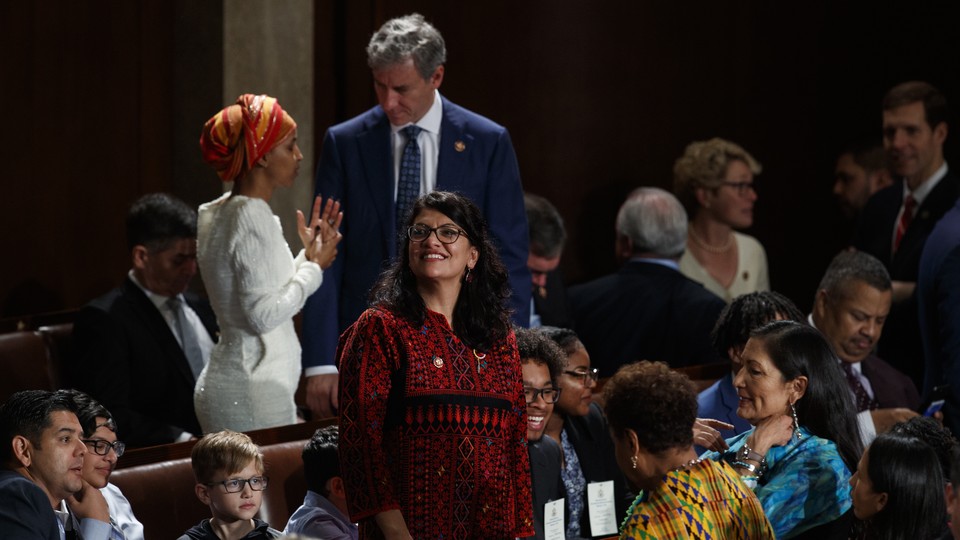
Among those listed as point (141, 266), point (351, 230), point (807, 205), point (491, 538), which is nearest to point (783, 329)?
point (491, 538)

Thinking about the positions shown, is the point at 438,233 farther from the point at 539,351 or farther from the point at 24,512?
the point at 24,512

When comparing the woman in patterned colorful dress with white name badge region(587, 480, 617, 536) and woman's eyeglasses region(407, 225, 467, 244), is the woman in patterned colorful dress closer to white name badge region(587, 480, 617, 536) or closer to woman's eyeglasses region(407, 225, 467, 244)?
woman's eyeglasses region(407, 225, 467, 244)

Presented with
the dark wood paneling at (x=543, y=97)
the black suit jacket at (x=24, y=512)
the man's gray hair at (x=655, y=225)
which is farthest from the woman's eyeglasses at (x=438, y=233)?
the dark wood paneling at (x=543, y=97)

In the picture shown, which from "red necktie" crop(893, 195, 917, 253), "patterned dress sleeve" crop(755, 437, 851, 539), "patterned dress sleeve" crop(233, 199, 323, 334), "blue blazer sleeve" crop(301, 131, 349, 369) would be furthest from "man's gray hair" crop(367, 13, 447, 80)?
"red necktie" crop(893, 195, 917, 253)

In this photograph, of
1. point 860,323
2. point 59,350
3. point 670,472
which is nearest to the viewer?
point 670,472

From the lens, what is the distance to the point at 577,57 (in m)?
6.80

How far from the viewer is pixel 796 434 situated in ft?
11.1

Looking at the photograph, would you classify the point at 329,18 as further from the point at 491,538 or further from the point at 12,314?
the point at 491,538

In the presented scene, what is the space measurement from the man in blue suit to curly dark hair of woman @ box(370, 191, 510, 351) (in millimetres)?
1095

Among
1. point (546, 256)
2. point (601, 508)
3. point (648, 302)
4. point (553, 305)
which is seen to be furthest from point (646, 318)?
point (601, 508)

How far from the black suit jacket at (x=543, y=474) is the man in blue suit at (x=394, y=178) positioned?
568mm

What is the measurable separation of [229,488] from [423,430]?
667mm

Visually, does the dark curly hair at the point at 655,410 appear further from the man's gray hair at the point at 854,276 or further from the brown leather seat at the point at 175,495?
the man's gray hair at the point at 854,276

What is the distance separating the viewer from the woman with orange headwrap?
13.2ft
